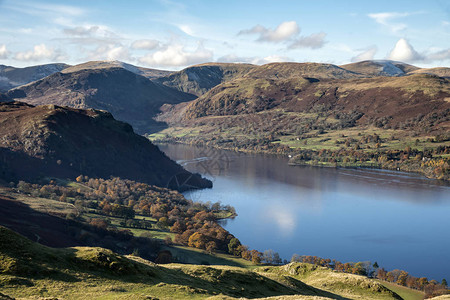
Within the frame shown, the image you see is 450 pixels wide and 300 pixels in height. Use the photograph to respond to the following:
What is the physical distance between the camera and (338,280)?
145ft

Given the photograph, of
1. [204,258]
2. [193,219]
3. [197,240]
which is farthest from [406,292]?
[193,219]

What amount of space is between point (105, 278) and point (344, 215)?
348 feet

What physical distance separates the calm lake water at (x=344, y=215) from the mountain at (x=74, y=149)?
76.0ft

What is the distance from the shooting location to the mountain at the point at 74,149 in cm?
13812

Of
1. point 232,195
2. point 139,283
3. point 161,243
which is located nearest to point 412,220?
point 232,195

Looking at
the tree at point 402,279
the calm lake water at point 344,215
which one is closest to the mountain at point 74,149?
the calm lake water at point 344,215

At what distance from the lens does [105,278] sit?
26344 mm

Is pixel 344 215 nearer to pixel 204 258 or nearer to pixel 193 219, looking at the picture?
pixel 193 219

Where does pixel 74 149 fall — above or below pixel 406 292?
above

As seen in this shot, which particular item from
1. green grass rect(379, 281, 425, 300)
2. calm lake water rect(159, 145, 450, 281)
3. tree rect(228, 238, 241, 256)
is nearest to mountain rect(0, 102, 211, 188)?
calm lake water rect(159, 145, 450, 281)

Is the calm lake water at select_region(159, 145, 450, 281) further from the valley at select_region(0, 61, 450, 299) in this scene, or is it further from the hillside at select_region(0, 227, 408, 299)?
the hillside at select_region(0, 227, 408, 299)

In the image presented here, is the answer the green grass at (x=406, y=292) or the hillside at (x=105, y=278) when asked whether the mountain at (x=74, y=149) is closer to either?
the green grass at (x=406, y=292)

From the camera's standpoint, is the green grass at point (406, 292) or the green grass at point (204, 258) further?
the green grass at point (204, 258)

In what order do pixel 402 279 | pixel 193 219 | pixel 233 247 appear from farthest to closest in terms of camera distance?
pixel 193 219 → pixel 233 247 → pixel 402 279
